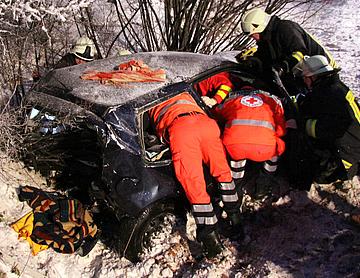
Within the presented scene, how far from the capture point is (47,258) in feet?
13.0

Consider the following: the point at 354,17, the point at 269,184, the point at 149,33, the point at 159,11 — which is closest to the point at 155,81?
the point at 269,184

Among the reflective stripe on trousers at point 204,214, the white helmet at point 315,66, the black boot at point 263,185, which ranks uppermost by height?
the white helmet at point 315,66

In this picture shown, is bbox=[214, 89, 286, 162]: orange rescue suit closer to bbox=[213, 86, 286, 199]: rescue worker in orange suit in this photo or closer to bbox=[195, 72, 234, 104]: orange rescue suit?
bbox=[213, 86, 286, 199]: rescue worker in orange suit

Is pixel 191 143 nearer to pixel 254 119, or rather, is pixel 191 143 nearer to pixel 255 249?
pixel 254 119

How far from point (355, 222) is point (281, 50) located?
7.27 ft

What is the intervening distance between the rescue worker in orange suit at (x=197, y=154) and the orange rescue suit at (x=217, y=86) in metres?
0.62

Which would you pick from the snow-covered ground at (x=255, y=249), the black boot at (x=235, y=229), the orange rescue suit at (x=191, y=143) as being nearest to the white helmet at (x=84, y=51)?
the snow-covered ground at (x=255, y=249)

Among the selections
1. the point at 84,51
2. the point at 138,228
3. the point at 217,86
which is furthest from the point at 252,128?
the point at 84,51

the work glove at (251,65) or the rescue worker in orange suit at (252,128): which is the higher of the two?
the work glove at (251,65)

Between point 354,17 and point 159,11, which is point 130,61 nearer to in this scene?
point 159,11

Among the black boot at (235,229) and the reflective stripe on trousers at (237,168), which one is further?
the black boot at (235,229)

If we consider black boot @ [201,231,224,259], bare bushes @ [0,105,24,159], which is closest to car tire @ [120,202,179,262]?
black boot @ [201,231,224,259]

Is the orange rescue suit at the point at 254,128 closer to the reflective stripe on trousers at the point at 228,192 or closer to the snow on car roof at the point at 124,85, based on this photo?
the reflective stripe on trousers at the point at 228,192

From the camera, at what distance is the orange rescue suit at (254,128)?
3.97 meters
